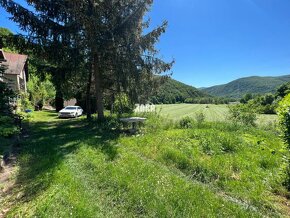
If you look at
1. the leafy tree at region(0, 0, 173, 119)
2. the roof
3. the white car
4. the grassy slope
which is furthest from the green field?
the roof

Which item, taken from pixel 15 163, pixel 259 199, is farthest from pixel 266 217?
pixel 15 163

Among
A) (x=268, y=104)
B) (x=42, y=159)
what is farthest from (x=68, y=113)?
(x=268, y=104)

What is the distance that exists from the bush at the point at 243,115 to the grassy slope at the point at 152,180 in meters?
6.34

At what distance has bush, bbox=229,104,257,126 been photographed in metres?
13.6

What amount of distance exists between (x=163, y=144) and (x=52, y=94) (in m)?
35.2

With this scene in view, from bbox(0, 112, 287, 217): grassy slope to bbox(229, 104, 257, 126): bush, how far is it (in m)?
6.34

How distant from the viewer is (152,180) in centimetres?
478

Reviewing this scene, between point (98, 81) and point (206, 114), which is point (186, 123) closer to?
point (98, 81)

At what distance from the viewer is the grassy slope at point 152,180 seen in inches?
148

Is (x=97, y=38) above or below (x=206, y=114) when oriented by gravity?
above

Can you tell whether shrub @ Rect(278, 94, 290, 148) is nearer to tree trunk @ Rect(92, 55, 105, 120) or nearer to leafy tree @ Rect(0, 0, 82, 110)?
leafy tree @ Rect(0, 0, 82, 110)

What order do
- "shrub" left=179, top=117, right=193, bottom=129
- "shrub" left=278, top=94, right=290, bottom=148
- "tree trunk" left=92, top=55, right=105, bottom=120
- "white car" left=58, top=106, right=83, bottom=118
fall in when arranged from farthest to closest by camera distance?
"white car" left=58, top=106, right=83, bottom=118
"tree trunk" left=92, top=55, right=105, bottom=120
"shrub" left=179, top=117, right=193, bottom=129
"shrub" left=278, top=94, right=290, bottom=148

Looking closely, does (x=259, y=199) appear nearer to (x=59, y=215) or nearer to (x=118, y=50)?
(x=59, y=215)

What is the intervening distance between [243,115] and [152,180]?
1092cm
